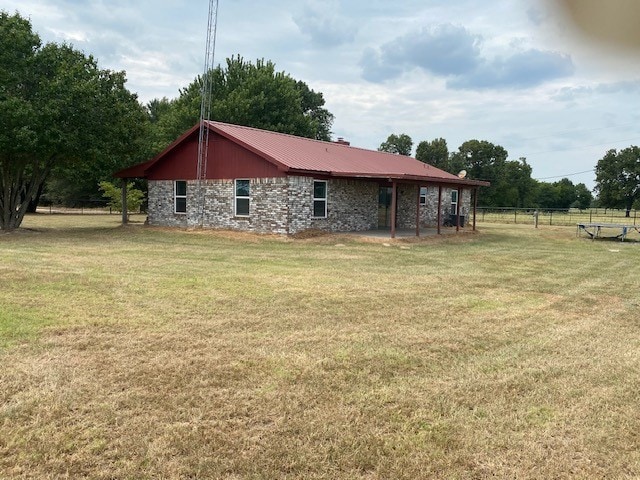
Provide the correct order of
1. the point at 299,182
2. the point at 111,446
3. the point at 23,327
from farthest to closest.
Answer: the point at 299,182 → the point at 23,327 → the point at 111,446

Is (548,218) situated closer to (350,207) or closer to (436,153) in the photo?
(350,207)

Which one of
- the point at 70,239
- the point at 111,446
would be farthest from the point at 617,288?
→ the point at 70,239

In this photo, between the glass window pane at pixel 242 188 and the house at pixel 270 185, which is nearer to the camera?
the house at pixel 270 185

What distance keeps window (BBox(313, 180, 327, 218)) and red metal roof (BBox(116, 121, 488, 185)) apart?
0.61m

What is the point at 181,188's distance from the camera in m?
19.8

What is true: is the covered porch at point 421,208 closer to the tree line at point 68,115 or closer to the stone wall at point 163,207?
the stone wall at point 163,207

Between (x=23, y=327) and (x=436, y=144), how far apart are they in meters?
64.8

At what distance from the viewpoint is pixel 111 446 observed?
2980mm

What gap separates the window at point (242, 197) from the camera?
17484 mm

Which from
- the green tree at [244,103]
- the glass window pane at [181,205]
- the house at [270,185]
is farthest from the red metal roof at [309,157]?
the green tree at [244,103]

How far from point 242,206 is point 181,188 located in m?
3.60

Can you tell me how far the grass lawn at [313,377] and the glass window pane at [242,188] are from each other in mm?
9088

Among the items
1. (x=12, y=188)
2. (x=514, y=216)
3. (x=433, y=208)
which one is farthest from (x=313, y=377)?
(x=514, y=216)

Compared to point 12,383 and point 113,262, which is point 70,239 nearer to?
point 113,262
